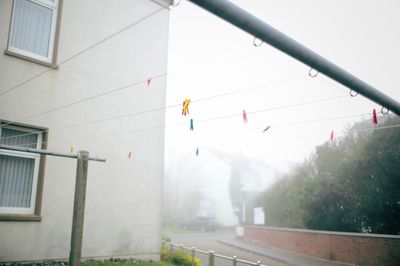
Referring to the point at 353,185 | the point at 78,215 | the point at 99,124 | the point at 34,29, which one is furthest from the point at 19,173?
the point at 353,185

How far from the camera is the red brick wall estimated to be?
46.2ft

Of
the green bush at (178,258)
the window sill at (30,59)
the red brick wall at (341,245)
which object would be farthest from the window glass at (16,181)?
the red brick wall at (341,245)

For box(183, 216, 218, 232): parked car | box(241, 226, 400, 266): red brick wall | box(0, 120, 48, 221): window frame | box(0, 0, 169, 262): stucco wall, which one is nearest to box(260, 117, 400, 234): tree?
box(241, 226, 400, 266): red brick wall

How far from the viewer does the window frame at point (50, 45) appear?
8.30m

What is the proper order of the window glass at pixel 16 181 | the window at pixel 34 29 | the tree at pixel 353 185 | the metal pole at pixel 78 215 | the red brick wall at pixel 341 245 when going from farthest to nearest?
the tree at pixel 353 185 → the red brick wall at pixel 341 245 → the window at pixel 34 29 → the window glass at pixel 16 181 → the metal pole at pixel 78 215

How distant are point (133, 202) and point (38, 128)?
11.3ft

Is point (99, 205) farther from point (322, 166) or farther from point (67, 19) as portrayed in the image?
point (322, 166)

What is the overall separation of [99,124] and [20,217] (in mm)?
3190

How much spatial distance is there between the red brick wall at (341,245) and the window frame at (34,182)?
45.4 feet

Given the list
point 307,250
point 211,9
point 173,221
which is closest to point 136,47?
point 211,9

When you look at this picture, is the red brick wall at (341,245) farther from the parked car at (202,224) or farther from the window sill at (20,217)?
the parked car at (202,224)

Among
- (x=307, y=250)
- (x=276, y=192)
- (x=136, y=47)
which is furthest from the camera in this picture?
(x=276, y=192)

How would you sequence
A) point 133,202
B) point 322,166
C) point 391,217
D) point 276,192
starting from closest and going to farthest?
point 133,202 < point 391,217 < point 322,166 < point 276,192

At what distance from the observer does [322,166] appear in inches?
797
